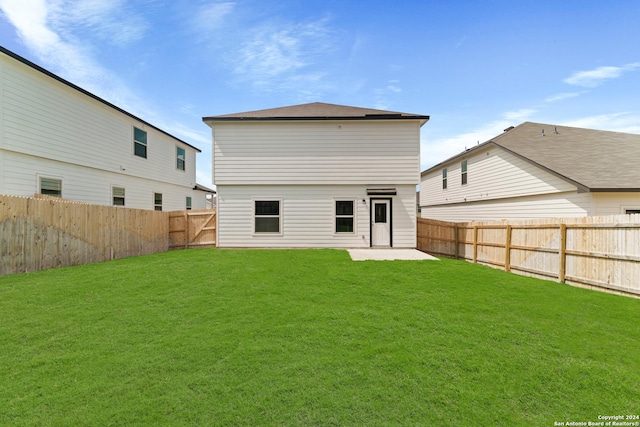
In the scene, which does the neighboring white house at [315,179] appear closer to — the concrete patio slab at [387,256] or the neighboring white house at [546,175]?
the concrete patio slab at [387,256]

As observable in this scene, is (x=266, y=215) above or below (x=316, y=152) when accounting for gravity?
below

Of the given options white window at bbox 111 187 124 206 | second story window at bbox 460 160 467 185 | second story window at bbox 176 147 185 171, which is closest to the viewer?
white window at bbox 111 187 124 206

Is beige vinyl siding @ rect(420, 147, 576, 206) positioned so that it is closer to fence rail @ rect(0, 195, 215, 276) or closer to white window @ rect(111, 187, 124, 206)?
fence rail @ rect(0, 195, 215, 276)

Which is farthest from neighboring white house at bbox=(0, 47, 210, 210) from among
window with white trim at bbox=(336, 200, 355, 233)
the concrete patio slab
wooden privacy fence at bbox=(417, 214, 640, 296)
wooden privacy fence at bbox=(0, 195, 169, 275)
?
wooden privacy fence at bbox=(417, 214, 640, 296)

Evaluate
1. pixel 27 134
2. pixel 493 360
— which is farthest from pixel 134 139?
pixel 493 360

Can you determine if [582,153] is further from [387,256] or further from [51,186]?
[51,186]

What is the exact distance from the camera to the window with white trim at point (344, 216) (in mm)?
12492

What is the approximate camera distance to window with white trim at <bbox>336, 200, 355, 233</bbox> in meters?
12.5

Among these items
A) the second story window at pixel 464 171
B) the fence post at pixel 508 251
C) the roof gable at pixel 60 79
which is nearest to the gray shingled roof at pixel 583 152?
the second story window at pixel 464 171

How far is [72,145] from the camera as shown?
11.6 m

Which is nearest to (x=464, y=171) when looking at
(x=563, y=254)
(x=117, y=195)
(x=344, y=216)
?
(x=344, y=216)

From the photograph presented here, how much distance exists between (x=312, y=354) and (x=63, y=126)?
14.2 meters

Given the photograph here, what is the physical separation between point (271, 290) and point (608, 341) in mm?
5593

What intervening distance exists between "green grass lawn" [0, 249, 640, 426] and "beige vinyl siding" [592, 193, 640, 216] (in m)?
5.80
